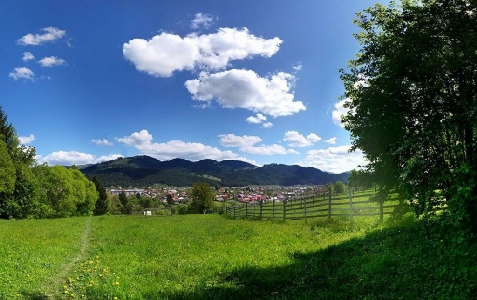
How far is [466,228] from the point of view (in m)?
9.15

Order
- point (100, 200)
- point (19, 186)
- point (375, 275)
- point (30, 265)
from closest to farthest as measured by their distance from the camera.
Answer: point (375, 275) → point (30, 265) → point (19, 186) → point (100, 200)

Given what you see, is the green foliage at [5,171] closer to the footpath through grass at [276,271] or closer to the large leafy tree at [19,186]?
the large leafy tree at [19,186]

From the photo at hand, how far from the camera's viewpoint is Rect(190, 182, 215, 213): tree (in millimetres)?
103688

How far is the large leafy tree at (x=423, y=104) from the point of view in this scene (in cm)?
972

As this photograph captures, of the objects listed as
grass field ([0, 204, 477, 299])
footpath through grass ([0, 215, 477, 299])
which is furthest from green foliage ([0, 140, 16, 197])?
footpath through grass ([0, 215, 477, 299])

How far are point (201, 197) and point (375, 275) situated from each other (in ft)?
312

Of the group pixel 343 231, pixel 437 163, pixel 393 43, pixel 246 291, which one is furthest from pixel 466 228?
pixel 343 231

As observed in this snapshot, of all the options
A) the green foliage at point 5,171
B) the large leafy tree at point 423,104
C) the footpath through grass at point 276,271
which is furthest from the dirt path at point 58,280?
the green foliage at point 5,171

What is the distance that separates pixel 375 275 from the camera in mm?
10797

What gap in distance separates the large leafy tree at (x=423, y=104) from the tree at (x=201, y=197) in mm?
90151

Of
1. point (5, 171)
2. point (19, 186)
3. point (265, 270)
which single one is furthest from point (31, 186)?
point (265, 270)

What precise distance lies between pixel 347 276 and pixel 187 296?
218 inches

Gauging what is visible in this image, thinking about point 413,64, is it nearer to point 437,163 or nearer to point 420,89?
point 420,89

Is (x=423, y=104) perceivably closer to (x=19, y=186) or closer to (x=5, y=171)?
(x=5, y=171)
